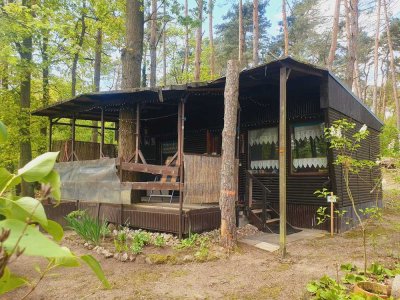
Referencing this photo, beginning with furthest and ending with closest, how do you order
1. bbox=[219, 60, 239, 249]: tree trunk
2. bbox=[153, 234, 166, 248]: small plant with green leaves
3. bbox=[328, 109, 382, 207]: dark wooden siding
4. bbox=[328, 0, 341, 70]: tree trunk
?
bbox=[328, 0, 341, 70]: tree trunk → bbox=[328, 109, 382, 207]: dark wooden siding → bbox=[153, 234, 166, 248]: small plant with green leaves → bbox=[219, 60, 239, 249]: tree trunk

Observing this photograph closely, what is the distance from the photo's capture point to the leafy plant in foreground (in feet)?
1.26

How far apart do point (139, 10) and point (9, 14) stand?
3.83m

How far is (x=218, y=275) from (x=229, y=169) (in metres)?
2.07

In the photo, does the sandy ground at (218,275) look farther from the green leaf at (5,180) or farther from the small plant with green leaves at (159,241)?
the green leaf at (5,180)

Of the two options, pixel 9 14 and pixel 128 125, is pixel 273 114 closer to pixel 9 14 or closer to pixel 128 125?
pixel 128 125

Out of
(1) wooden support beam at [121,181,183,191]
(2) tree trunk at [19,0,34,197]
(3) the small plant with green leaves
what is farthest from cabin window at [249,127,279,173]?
(2) tree trunk at [19,0,34,197]

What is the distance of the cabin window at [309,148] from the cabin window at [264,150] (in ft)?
1.74

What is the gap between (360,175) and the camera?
34.4 ft

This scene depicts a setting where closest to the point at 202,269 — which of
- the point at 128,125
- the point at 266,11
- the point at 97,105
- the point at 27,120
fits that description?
the point at 128,125

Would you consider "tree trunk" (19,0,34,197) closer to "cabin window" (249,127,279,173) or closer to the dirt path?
the dirt path

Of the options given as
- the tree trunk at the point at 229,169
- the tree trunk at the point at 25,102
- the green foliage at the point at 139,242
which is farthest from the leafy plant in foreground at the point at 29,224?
the tree trunk at the point at 25,102

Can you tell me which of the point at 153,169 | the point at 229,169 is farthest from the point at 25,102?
the point at 229,169

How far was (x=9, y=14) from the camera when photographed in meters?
9.97

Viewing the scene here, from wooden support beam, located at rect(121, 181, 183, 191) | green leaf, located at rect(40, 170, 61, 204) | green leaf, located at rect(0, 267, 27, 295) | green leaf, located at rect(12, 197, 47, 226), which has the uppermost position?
green leaf, located at rect(40, 170, 61, 204)
